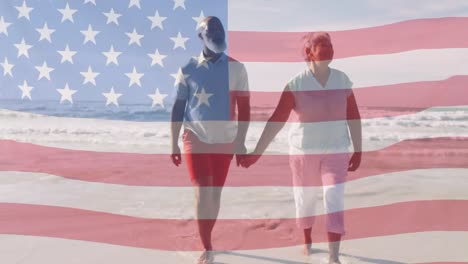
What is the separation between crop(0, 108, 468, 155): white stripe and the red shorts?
144 millimetres

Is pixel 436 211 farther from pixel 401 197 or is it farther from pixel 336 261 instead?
pixel 336 261

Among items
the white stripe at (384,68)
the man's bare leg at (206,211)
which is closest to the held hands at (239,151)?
the man's bare leg at (206,211)

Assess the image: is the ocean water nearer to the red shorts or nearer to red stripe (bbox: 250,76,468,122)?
red stripe (bbox: 250,76,468,122)

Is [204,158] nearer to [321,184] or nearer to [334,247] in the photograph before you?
[321,184]

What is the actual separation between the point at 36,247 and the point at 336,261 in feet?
4.50

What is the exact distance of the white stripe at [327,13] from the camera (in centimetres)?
281

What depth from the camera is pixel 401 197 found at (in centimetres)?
303

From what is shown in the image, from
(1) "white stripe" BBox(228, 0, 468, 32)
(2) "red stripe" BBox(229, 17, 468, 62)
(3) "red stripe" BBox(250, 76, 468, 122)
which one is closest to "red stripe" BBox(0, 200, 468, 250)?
(3) "red stripe" BBox(250, 76, 468, 122)

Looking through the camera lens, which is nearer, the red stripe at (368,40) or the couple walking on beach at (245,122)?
the couple walking on beach at (245,122)

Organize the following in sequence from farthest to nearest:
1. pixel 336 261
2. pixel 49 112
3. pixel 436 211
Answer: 1. pixel 436 211
2. pixel 49 112
3. pixel 336 261

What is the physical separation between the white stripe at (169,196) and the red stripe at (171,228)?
4cm

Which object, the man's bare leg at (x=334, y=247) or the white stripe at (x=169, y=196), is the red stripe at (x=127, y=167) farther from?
the man's bare leg at (x=334, y=247)

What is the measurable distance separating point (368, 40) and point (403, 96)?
0.31 m

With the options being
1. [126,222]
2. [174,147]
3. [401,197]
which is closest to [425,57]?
[401,197]
